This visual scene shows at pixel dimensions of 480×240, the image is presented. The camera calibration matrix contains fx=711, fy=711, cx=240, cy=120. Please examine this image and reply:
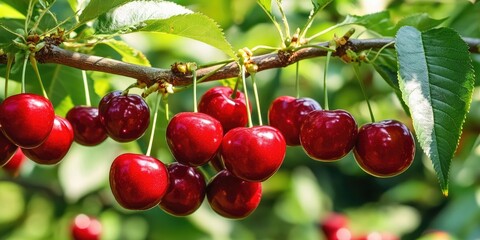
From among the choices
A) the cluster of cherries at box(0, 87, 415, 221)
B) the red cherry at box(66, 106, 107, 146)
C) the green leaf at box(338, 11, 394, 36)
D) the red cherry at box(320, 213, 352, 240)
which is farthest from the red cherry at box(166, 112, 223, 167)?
the red cherry at box(320, 213, 352, 240)

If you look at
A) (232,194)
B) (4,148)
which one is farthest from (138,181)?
(4,148)

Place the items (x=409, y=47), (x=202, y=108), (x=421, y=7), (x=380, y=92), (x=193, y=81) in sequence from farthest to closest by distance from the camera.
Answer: (x=380, y=92)
(x=421, y=7)
(x=202, y=108)
(x=193, y=81)
(x=409, y=47)

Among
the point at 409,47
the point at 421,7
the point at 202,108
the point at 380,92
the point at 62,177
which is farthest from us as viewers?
the point at 380,92

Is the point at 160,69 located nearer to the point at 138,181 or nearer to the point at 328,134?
the point at 138,181

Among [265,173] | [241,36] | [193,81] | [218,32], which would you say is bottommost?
[241,36]

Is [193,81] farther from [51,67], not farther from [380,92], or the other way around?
[380,92]

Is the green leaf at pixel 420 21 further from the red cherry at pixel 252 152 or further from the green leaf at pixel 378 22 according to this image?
the red cherry at pixel 252 152

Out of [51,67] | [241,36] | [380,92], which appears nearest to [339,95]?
[380,92]
